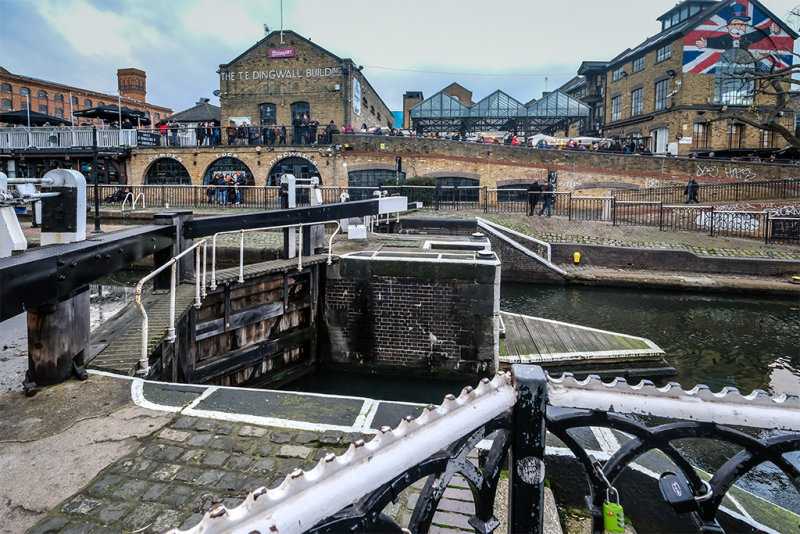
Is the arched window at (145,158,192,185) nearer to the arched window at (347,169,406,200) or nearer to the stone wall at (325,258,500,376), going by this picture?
the arched window at (347,169,406,200)

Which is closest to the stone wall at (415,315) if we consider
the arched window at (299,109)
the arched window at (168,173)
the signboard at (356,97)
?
the arched window at (168,173)

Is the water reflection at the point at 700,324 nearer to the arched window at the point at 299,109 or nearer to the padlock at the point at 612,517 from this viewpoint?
the padlock at the point at 612,517

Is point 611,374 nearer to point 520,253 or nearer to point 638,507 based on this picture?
point 638,507

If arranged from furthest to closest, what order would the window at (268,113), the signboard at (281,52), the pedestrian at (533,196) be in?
the window at (268,113) → the signboard at (281,52) → the pedestrian at (533,196)

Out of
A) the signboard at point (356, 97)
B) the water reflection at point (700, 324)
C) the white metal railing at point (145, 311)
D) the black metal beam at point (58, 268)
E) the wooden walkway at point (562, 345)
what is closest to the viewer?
the black metal beam at point (58, 268)

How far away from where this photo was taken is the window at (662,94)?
31.9 meters

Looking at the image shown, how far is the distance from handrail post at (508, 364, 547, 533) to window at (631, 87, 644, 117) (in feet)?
127

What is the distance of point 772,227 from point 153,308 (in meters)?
22.2

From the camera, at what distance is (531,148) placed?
27.0m

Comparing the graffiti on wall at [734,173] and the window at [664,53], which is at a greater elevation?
the window at [664,53]

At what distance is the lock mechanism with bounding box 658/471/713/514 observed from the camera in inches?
60.1

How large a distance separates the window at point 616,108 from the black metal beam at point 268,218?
33.9m

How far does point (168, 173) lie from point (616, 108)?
107 ft

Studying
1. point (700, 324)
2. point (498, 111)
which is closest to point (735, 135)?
point (498, 111)
